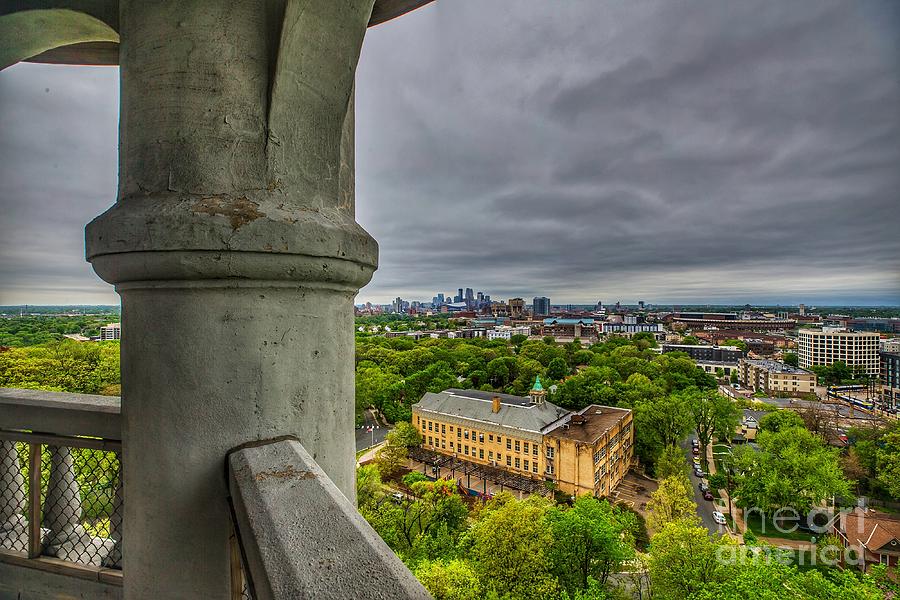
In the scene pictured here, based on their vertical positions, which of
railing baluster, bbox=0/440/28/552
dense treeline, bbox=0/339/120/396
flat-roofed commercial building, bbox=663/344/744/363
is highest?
railing baluster, bbox=0/440/28/552

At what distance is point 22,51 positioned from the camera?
7.19 feet

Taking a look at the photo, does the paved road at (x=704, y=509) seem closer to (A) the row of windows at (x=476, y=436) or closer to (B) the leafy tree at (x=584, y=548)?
(A) the row of windows at (x=476, y=436)

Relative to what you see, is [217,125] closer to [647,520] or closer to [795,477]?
[647,520]

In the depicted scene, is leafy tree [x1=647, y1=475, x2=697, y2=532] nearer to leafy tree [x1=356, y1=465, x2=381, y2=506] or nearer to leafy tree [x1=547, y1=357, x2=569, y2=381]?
leafy tree [x1=356, y1=465, x2=381, y2=506]

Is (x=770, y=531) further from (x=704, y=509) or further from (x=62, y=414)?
(x=62, y=414)

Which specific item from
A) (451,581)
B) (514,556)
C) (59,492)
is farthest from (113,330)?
(514,556)

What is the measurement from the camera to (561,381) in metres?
51.2

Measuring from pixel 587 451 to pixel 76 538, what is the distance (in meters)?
26.3

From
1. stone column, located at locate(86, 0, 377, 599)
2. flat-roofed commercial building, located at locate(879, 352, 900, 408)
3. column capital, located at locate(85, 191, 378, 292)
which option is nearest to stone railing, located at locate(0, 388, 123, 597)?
stone column, located at locate(86, 0, 377, 599)

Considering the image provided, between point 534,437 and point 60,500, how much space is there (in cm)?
2720

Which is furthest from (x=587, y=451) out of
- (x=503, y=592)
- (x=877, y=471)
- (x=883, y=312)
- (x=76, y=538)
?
(x=883, y=312)

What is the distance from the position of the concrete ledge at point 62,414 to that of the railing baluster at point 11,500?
1.15 ft

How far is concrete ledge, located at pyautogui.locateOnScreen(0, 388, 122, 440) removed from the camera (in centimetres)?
Result: 209

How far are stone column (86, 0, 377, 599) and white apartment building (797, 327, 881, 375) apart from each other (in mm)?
88515
